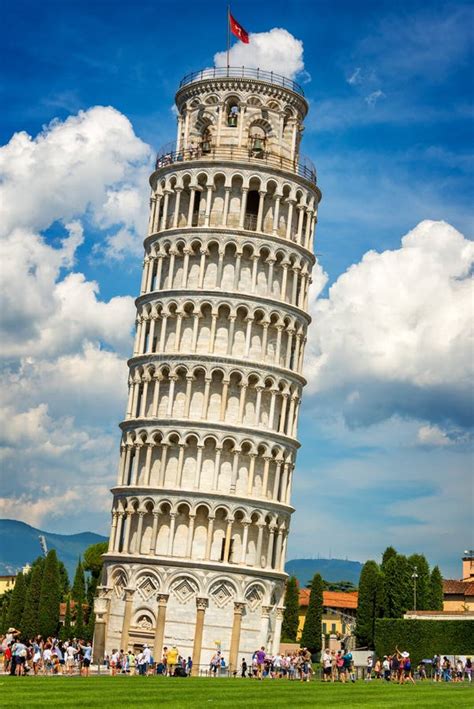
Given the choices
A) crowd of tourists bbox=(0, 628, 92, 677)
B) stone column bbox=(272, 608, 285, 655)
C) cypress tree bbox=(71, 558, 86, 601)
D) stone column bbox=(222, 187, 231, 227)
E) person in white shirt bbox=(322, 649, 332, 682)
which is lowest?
crowd of tourists bbox=(0, 628, 92, 677)

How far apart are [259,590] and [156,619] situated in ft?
22.0

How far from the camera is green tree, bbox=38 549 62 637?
4141 inches

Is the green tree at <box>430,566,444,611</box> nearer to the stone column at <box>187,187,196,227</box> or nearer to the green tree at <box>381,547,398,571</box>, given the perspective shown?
the green tree at <box>381,547,398,571</box>

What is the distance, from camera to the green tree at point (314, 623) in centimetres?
10569

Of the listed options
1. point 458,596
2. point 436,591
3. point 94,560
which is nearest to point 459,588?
point 458,596

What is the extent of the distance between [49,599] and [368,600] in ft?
Result: 100

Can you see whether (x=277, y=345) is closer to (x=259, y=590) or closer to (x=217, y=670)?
(x=259, y=590)

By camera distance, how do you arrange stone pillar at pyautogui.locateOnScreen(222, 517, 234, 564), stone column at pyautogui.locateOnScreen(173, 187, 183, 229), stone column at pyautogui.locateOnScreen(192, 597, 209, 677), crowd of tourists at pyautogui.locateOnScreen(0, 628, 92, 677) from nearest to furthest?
crowd of tourists at pyautogui.locateOnScreen(0, 628, 92, 677), stone column at pyautogui.locateOnScreen(192, 597, 209, 677), stone pillar at pyautogui.locateOnScreen(222, 517, 234, 564), stone column at pyautogui.locateOnScreen(173, 187, 183, 229)

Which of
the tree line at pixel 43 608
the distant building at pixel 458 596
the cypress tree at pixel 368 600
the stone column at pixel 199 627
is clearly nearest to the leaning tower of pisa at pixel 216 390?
the stone column at pixel 199 627

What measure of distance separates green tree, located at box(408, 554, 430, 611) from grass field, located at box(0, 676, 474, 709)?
59.5 metres

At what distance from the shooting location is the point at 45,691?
121ft

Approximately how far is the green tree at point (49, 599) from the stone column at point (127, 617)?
3641cm

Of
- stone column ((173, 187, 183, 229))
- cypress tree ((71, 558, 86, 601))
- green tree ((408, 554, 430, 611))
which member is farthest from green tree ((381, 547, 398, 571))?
stone column ((173, 187, 183, 229))

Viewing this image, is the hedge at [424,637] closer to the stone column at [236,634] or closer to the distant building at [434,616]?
the distant building at [434,616]
